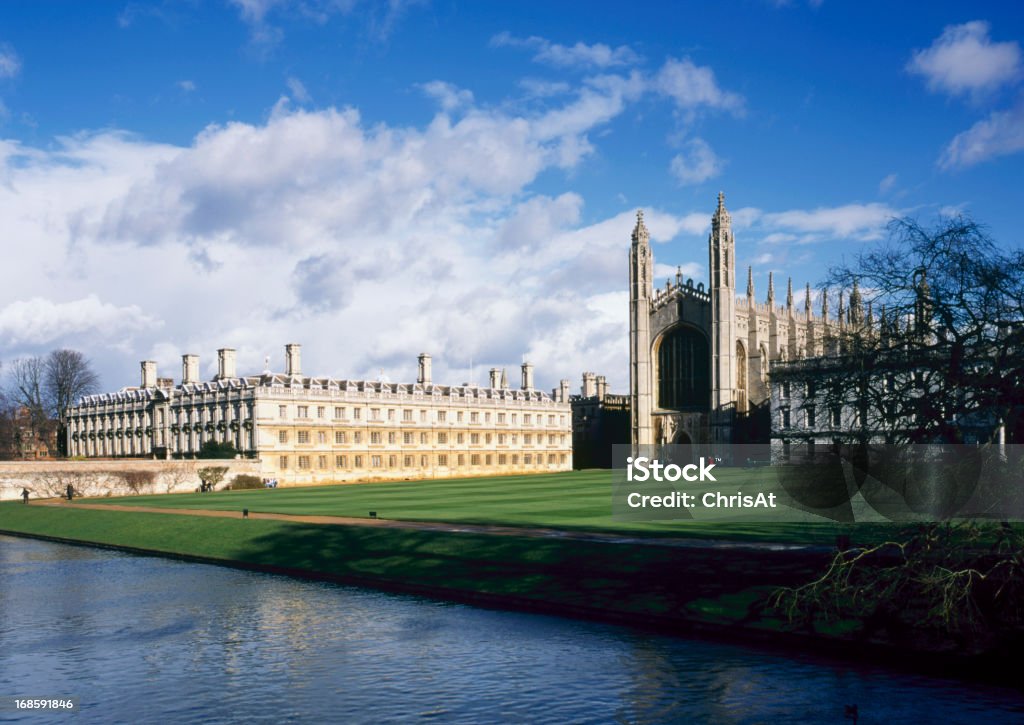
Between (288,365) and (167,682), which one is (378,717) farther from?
Answer: (288,365)

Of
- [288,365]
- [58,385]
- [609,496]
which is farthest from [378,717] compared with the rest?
[58,385]

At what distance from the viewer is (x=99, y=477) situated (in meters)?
60.7

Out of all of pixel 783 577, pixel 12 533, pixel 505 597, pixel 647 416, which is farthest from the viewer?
pixel 647 416

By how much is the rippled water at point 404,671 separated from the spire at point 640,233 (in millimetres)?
72129

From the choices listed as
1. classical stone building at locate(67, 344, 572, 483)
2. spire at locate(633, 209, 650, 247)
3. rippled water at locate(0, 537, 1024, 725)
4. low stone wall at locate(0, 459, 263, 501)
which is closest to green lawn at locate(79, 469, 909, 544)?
rippled water at locate(0, 537, 1024, 725)

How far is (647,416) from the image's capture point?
293 feet

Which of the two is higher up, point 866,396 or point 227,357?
point 227,357

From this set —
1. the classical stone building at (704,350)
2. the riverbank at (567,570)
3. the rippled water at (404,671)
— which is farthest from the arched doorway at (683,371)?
the rippled water at (404,671)

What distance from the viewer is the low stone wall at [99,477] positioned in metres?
57.8

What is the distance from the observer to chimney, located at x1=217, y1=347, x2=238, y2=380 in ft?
260

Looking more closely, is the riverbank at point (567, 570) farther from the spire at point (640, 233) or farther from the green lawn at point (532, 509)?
the spire at point (640, 233)

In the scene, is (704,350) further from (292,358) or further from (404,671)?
(404,671)

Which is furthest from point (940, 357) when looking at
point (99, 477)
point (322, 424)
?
point (322, 424)

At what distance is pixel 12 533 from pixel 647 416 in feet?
188
